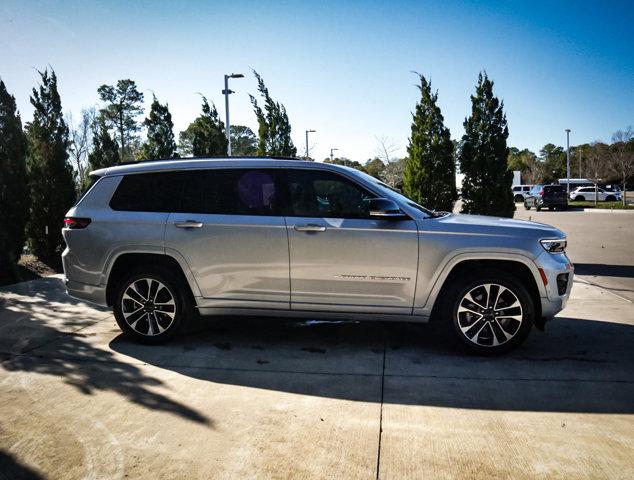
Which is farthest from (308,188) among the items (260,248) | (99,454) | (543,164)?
(543,164)

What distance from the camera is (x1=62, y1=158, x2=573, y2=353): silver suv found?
4418 millimetres

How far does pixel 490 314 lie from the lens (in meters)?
4.45

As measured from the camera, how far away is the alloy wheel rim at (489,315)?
4.42 meters

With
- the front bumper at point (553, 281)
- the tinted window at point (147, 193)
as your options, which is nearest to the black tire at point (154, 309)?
the tinted window at point (147, 193)

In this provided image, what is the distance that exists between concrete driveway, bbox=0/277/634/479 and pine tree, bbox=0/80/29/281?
524 cm

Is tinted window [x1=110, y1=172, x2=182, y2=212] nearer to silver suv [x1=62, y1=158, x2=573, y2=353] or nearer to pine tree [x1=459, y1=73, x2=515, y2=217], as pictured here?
silver suv [x1=62, y1=158, x2=573, y2=353]

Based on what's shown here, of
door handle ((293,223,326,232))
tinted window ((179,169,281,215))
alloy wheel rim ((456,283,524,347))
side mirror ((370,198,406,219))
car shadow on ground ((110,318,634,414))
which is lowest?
car shadow on ground ((110,318,634,414))

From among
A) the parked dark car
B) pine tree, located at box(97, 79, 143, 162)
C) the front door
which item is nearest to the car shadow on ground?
the front door

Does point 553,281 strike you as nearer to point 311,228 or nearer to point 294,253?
point 311,228

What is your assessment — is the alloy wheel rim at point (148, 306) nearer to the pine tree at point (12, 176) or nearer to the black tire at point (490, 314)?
the black tire at point (490, 314)

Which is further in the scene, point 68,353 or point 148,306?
point 148,306

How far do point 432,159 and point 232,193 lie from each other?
22.9ft

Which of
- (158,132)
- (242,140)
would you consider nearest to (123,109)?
(242,140)

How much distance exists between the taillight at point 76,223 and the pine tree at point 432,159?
737cm
